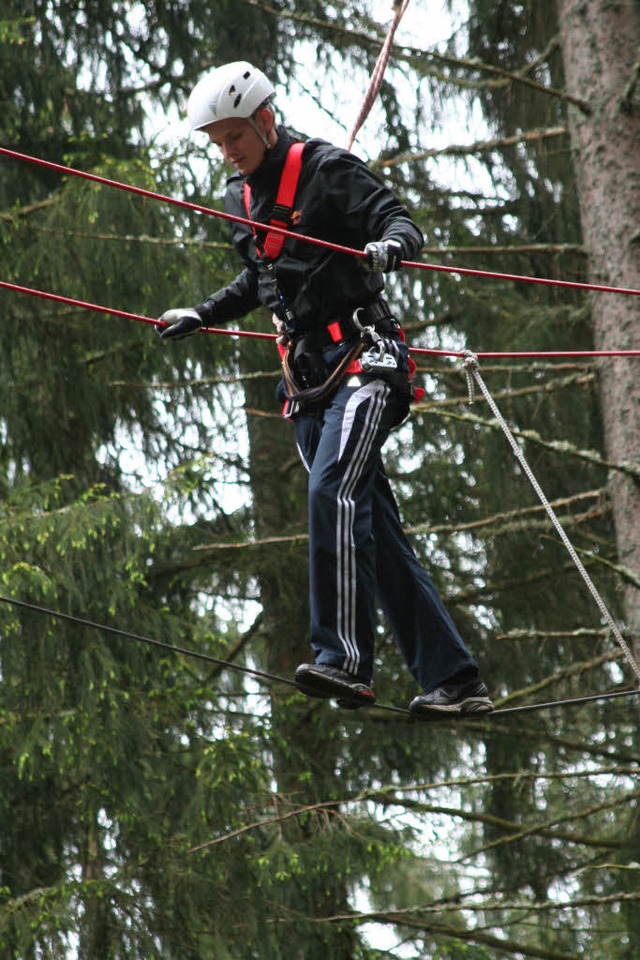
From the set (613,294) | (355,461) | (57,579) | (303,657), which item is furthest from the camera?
(303,657)

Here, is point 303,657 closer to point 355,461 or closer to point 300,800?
point 300,800

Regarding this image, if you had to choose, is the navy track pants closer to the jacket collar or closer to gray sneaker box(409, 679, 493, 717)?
gray sneaker box(409, 679, 493, 717)

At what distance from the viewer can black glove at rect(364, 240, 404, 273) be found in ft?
13.6

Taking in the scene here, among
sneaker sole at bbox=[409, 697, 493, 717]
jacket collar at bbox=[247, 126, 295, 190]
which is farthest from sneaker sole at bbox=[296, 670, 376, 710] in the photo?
jacket collar at bbox=[247, 126, 295, 190]

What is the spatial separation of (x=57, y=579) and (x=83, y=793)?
1.33m

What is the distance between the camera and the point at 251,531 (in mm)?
10328

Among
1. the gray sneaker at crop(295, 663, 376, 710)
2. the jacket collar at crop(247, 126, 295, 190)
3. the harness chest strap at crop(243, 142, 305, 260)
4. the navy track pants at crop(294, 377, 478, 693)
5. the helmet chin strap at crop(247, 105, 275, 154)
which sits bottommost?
the gray sneaker at crop(295, 663, 376, 710)

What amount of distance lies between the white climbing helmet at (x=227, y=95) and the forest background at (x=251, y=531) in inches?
113

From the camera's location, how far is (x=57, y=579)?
8391mm

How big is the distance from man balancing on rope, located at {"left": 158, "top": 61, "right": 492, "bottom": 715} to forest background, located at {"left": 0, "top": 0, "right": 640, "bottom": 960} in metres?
2.45

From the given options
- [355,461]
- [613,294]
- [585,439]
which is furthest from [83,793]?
[355,461]

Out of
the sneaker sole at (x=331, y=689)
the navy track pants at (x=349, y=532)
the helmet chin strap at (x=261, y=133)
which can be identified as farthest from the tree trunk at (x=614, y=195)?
the helmet chin strap at (x=261, y=133)

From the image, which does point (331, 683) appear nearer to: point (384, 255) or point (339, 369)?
point (339, 369)

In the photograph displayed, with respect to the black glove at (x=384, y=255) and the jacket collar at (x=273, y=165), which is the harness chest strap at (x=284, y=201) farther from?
the black glove at (x=384, y=255)
